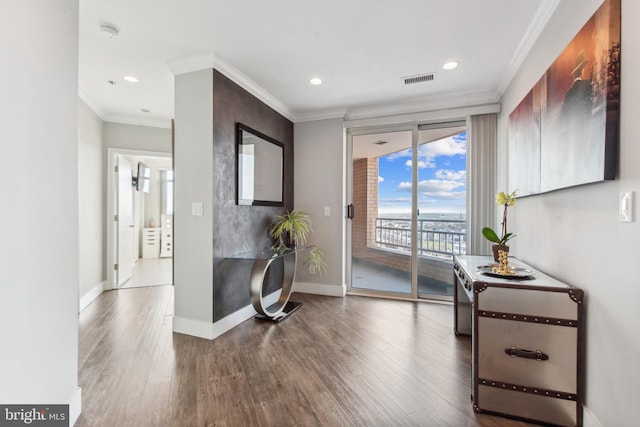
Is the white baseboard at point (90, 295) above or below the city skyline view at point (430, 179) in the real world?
below

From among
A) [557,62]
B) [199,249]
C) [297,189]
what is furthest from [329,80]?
[199,249]

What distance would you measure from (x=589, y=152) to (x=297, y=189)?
3312 mm

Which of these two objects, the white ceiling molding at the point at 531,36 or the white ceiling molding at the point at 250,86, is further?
the white ceiling molding at the point at 250,86

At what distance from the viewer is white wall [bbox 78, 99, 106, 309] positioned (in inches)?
138

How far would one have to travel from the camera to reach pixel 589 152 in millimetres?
1396

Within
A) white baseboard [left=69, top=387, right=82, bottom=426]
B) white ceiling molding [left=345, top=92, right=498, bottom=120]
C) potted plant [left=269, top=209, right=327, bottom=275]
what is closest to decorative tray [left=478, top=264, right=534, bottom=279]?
potted plant [left=269, top=209, right=327, bottom=275]

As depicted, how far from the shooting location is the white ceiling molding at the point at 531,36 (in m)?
1.89

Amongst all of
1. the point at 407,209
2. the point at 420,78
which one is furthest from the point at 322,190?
the point at 420,78

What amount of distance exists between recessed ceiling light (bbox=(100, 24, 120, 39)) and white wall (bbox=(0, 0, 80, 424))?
685 mm

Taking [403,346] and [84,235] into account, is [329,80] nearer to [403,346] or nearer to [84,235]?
[403,346]

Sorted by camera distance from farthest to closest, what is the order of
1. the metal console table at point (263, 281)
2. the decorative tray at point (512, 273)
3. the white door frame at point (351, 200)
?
1. the white door frame at point (351, 200)
2. the metal console table at point (263, 281)
3. the decorative tray at point (512, 273)

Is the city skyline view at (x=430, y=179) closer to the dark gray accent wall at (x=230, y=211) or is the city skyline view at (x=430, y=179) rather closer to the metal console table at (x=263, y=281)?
the metal console table at (x=263, y=281)

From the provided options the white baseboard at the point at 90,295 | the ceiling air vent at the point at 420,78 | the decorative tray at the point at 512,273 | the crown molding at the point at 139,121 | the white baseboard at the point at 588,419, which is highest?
the ceiling air vent at the point at 420,78

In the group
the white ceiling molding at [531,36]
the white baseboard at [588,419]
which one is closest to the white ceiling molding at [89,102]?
the white ceiling molding at [531,36]
